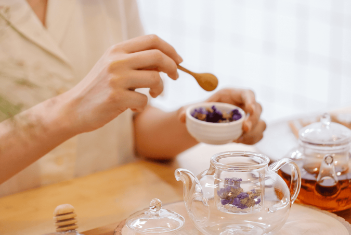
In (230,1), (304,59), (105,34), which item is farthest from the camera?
(230,1)

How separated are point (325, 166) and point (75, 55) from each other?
0.84m

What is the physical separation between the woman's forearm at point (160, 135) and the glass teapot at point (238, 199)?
20.4 inches

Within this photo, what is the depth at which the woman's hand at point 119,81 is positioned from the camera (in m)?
0.74

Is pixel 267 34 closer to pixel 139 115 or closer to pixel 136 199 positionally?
pixel 139 115

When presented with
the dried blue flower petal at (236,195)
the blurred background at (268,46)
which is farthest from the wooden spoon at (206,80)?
the blurred background at (268,46)

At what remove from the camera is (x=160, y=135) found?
120 cm

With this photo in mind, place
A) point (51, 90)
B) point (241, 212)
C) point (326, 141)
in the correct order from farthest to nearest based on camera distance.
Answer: point (326, 141)
point (241, 212)
point (51, 90)

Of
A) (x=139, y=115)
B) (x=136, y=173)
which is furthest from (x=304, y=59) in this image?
(x=136, y=173)

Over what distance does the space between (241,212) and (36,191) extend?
22.1 inches

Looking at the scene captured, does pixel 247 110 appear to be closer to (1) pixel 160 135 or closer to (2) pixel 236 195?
(1) pixel 160 135

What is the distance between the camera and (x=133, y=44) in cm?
76

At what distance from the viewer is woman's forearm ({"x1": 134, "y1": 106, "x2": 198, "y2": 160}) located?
1.12 metres

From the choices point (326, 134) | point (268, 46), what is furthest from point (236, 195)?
point (268, 46)

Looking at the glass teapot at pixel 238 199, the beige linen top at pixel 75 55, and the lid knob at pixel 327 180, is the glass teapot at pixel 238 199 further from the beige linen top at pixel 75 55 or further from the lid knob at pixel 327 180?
the beige linen top at pixel 75 55
